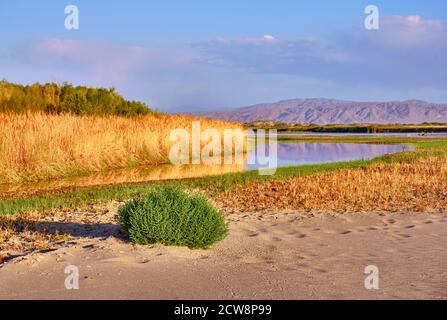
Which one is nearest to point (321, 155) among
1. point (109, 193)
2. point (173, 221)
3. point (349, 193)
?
point (349, 193)

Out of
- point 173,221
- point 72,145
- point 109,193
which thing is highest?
point 72,145

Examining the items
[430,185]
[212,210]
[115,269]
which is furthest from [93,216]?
[430,185]

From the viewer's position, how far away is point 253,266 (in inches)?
322

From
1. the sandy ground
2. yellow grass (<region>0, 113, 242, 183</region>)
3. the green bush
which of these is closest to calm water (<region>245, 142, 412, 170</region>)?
yellow grass (<region>0, 113, 242, 183</region>)

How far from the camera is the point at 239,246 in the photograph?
9609 mm

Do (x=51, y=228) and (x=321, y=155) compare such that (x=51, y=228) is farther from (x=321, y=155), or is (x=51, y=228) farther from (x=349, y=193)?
(x=321, y=155)

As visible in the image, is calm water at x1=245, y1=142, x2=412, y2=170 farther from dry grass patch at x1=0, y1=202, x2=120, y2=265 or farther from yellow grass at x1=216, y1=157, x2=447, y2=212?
dry grass patch at x1=0, y1=202, x2=120, y2=265

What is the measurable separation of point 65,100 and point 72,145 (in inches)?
575

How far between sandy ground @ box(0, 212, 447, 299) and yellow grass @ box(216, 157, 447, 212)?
2.67m

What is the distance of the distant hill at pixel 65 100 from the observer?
35781mm

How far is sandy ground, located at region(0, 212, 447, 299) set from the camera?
6.80 meters

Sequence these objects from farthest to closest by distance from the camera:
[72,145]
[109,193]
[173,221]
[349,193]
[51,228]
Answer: [72,145], [109,193], [349,193], [51,228], [173,221]
